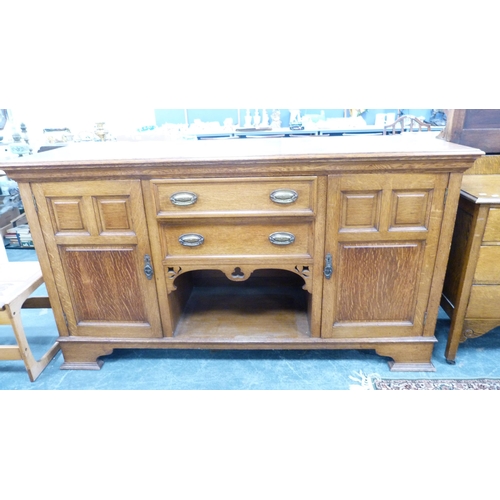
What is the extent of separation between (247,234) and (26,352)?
1072 millimetres

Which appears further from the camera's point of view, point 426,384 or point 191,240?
point 426,384

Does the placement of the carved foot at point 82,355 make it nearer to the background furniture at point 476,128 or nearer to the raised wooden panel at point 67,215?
the raised wooden panel at point 67,215

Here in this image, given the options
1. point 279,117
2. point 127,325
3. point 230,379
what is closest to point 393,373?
point 230,379

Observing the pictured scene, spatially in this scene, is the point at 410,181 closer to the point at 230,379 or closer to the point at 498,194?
the point at 498,194

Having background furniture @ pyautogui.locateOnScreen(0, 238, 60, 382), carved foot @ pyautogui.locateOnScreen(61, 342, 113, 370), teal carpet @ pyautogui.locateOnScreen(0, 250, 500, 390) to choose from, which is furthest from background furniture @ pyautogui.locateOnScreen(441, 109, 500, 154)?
background furniture @ pyautogui.locateOnScreen(0, 238, 60, 382)

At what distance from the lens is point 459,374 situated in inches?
59.8

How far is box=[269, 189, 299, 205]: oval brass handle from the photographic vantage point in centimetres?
125

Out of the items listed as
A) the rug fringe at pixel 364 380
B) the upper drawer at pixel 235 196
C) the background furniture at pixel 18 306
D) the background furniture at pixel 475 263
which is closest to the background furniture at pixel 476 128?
the background furniture at pixel 475 263

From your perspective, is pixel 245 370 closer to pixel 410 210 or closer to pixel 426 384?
pixel 426 384

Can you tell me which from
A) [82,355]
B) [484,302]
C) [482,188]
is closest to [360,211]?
[482,188]

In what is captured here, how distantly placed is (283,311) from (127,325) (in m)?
0.70

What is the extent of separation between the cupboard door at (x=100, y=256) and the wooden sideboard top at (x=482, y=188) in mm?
1189

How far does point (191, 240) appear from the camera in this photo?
4.43 feet

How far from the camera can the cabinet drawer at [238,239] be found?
1325 mm
